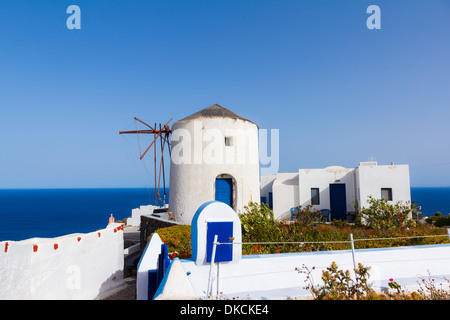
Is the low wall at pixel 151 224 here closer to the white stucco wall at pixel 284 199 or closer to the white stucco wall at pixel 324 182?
the white stucco wall at pixel 284 199

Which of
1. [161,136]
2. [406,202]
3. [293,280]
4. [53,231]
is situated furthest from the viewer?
[53,231]

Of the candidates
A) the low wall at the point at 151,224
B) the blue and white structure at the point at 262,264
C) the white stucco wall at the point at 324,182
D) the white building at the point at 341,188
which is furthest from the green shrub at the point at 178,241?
the white stucco wall at the point at 324,182

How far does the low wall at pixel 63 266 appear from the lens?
648 centimetres

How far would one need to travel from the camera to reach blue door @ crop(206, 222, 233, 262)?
6.36 m

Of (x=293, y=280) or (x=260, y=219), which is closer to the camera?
(x=293, y=280)

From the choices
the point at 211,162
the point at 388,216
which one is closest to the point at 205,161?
the point at 211,162

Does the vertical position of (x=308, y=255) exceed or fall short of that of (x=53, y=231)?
it exceeds it

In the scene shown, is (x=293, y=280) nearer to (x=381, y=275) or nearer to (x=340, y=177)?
(x=381, y=275)

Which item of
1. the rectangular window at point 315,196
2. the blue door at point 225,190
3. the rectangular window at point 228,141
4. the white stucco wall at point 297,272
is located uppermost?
the rectangular window at point 228,141

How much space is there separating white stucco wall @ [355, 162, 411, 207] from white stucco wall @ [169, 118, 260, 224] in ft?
26.3

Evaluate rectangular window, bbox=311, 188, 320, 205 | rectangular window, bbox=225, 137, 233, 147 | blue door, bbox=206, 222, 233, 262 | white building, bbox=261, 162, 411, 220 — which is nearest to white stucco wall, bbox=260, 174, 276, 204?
white building, bbox=261, 162, 411, 220
